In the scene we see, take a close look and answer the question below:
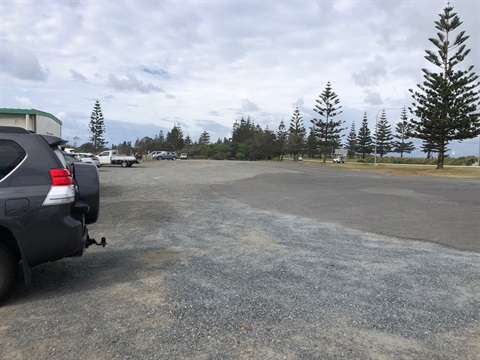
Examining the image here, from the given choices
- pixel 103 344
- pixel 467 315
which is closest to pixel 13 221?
pixel 103 344

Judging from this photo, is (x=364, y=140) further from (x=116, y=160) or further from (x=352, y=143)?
(x=116, y=160)

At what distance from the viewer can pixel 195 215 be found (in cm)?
1022

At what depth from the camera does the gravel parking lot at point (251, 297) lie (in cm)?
320

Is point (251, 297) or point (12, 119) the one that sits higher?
point (12, 119)

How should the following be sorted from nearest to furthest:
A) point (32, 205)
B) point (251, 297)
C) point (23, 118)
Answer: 1. point (32, 205)
2. point (251, 297)
3. point (23, 118)

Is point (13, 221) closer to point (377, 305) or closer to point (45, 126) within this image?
point (377, 305)

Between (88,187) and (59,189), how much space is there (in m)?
0.91

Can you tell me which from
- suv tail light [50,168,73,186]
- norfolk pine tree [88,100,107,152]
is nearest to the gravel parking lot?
suv tail light [50,168,73,186]

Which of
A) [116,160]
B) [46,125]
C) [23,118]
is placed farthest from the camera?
[116,160]

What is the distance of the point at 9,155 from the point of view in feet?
13.2

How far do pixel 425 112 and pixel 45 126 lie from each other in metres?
36.9

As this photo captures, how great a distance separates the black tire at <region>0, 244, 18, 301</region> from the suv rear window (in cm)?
78

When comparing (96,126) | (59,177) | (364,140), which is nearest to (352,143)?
(364,140)

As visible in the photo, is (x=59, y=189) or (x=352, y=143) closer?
(x=59, y=189)
